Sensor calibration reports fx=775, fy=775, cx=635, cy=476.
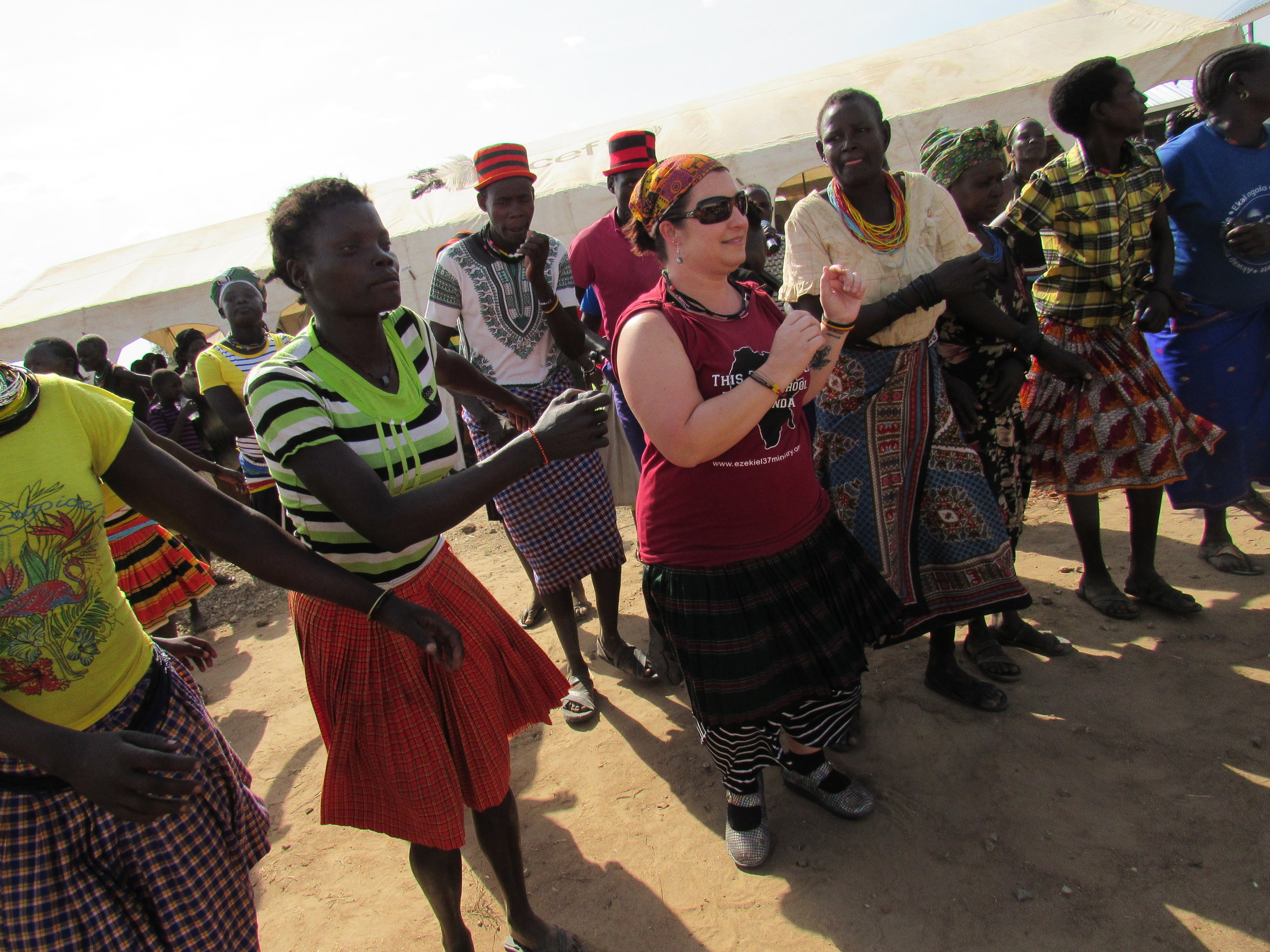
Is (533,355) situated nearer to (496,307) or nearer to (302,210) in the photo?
(496,307)

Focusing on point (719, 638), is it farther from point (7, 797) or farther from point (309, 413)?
point (7, 797)

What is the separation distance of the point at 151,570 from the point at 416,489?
3.03 m

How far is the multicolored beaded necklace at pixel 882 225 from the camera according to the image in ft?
8.81

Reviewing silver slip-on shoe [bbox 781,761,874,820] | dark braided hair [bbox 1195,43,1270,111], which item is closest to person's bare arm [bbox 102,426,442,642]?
silver slip-on shoe [bbox 781,761,874,820]

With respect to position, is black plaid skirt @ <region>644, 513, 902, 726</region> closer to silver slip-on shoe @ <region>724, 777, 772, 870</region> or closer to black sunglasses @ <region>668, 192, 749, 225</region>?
silver slip-on shoe @ <region>724, 777, 772, 870</region>

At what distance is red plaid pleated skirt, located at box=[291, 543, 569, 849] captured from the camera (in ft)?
6.39

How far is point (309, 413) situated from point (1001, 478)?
8.98 feet

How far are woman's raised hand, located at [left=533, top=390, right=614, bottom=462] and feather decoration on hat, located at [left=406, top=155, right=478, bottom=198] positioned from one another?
11908mm

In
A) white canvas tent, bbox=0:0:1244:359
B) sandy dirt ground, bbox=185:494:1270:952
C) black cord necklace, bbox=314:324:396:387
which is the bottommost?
sandy dirt ground, bbox=185:494:1270:952

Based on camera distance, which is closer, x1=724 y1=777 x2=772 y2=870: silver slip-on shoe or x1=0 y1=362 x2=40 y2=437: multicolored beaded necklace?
x1=0 y1=362 x2=40 y2=437: multicolored beaded necklace

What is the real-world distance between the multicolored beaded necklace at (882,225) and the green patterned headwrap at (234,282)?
3381 mm

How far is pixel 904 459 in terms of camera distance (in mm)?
2844

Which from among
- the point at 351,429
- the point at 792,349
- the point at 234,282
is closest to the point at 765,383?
the point at 792,349

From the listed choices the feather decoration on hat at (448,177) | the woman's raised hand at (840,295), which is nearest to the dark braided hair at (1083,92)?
the woman's raised hand at (840,295)
